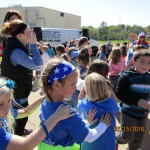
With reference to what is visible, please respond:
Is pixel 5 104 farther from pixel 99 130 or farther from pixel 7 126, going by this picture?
pixel 99 130

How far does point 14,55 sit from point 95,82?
1358mm

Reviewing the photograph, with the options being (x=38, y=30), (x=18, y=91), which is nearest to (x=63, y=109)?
(x=18, y=91)

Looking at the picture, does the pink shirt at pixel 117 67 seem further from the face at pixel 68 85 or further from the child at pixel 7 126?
the child at pixel 7 126

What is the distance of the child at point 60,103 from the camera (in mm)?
1836

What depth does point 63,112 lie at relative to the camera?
1.74 m

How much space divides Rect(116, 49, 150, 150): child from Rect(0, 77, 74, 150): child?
153 cm

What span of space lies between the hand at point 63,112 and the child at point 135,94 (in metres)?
1.50

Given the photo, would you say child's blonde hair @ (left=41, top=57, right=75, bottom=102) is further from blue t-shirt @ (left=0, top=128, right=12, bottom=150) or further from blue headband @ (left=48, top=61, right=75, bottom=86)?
blue t-shirt @ (left=0, top=128, right=12, bottom=150)

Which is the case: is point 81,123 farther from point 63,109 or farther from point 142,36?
point 142,36

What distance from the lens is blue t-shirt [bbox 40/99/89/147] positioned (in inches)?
71.6

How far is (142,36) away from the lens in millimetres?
6973

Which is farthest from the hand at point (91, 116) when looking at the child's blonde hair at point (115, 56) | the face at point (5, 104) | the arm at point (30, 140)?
the child's blonde hair at point (115, 56)

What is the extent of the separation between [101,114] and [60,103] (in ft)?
2.29

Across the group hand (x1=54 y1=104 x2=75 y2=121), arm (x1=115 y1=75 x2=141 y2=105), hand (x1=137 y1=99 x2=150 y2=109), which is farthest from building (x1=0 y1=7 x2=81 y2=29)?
hand (x1=54 y1=104 x2=75 y2=121)
